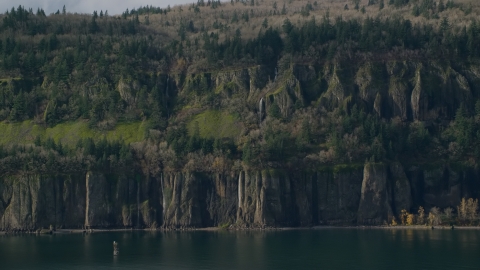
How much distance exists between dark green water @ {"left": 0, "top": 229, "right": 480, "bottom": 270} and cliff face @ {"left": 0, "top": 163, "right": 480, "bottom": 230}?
32.4 feet

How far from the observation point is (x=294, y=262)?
134625 millimetres

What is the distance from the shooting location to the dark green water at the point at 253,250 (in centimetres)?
13288

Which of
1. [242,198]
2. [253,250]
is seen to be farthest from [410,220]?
[253,250]

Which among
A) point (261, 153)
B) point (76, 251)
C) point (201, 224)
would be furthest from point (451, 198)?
point (76, 251)

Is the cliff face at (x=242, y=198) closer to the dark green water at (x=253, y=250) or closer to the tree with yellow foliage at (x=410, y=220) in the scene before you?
the tree with yellow foliage at (x=410, y=220)

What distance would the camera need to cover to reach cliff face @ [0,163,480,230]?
636 feet

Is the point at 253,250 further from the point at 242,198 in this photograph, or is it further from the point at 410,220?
the point at 410,220

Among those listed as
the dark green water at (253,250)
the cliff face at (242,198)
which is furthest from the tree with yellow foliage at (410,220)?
the dark green water at (253,250)

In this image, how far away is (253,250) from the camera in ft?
491

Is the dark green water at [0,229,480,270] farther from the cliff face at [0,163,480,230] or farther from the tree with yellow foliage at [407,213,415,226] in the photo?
the cliff face at [0,163,480,230]

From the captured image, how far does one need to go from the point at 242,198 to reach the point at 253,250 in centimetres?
4698

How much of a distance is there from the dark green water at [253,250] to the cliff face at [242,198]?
9.89 meters

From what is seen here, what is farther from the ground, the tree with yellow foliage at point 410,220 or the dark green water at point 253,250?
the tree with yellow foliage at point 410,220

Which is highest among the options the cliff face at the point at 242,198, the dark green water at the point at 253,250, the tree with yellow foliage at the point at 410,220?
the cliff face at the point at 242,198
